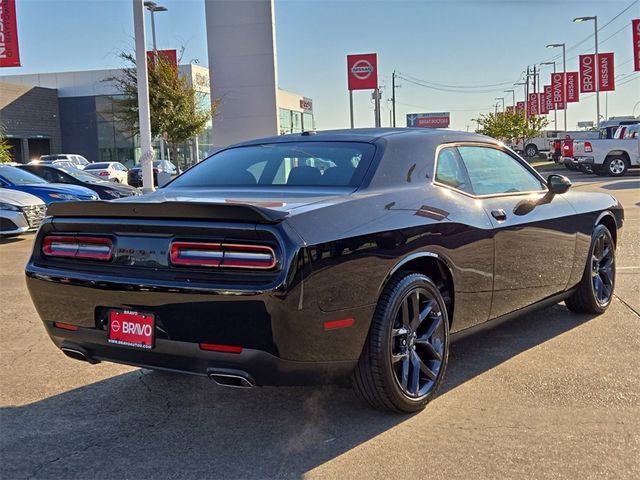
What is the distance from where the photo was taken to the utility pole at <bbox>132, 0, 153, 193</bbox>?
14773 millimetres

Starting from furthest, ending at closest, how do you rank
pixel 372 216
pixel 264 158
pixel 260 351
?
pixel 264 158
pixel 372 216
pixel 260 351

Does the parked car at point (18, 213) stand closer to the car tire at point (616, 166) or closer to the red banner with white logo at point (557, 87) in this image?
the car tire at point (616, 166)

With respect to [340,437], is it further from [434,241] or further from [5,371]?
[5,371]

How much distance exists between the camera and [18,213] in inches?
451

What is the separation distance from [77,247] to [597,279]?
13.9 feet

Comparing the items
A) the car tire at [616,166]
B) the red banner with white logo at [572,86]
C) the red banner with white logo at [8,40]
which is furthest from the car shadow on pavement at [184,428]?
the red banner with white logo at [572,86]

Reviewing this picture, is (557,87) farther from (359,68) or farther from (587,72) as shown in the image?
(359,68)

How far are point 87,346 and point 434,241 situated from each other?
197cm

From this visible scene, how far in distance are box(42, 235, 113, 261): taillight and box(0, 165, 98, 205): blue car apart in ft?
31.7

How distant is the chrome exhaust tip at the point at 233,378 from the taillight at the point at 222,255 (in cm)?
50

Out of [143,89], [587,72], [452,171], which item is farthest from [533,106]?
[452,171]

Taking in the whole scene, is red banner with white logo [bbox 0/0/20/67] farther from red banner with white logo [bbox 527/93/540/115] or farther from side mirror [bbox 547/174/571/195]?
red banner with white logo [bbox 527/93/540/115]

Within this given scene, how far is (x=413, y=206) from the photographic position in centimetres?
378

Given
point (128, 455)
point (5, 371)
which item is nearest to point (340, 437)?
point (128, 455)
